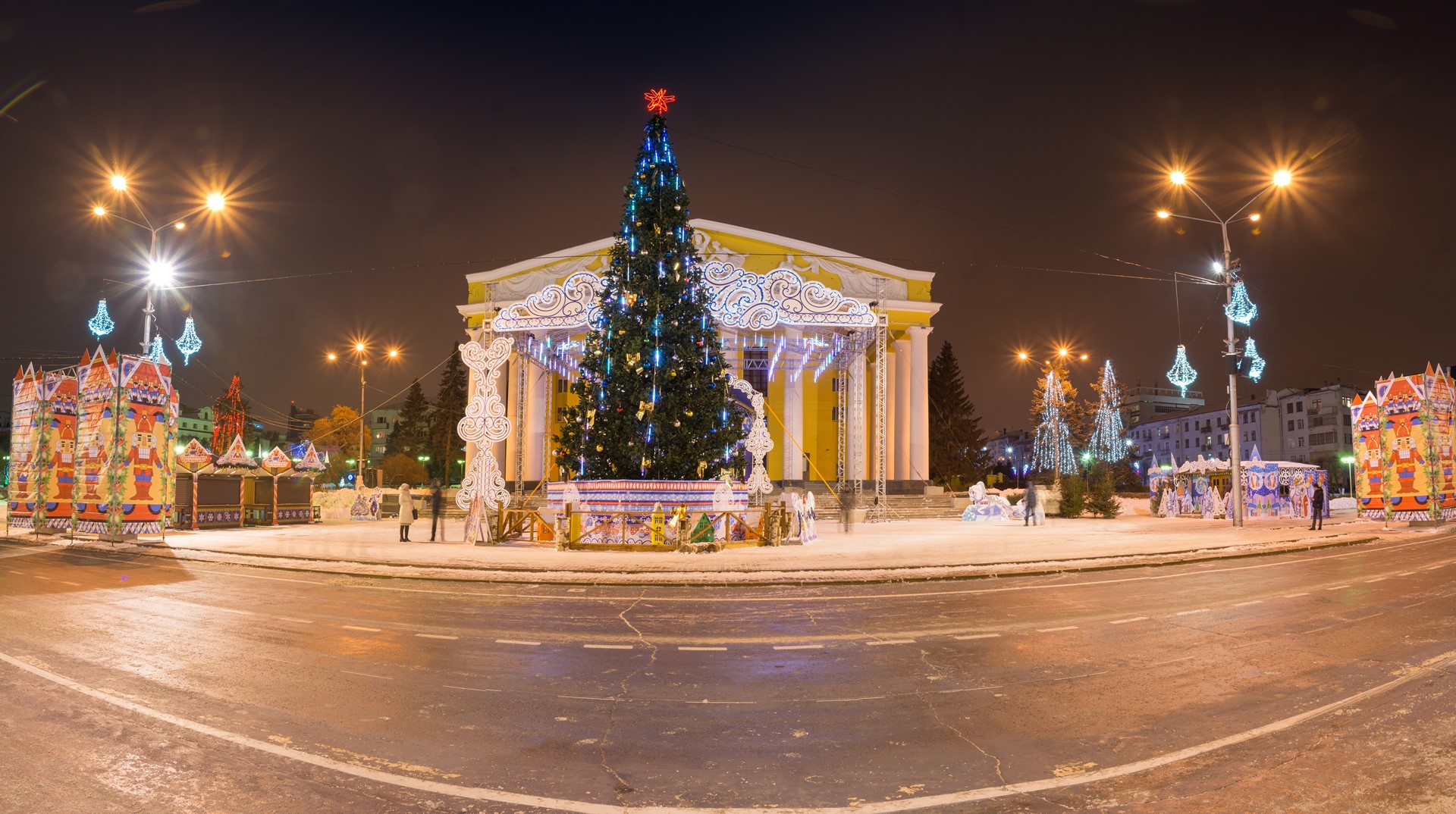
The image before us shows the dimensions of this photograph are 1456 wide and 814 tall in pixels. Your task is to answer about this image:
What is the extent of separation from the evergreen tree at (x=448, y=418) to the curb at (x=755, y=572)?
49100mm

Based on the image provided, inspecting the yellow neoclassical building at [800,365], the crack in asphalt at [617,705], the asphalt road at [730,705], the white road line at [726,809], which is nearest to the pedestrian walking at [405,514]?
the yellow neoclassical building at [800,365]

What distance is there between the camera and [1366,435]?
94.6 ft

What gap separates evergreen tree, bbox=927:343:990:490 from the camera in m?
58.7

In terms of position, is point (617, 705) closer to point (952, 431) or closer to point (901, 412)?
point (901, 412)

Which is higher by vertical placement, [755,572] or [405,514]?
[405,514]

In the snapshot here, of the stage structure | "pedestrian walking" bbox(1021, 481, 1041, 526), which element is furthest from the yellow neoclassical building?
the stage structure

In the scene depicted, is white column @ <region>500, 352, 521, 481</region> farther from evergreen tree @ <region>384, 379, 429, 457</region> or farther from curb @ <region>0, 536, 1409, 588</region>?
evergreen tree @ <region>384, 379, 429, 457</region>

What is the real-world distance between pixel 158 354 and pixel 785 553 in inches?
731

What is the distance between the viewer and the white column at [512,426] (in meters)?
37.2

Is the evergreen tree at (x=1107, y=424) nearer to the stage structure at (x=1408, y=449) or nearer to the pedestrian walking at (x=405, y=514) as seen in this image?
the stage structure at (x=1408, y=449)

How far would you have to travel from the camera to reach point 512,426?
37.3 meters

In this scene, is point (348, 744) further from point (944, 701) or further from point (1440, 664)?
point (1440, 664)

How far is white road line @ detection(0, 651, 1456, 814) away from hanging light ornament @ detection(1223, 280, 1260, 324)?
2158cm

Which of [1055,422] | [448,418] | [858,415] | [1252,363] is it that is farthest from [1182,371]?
[448,418]
